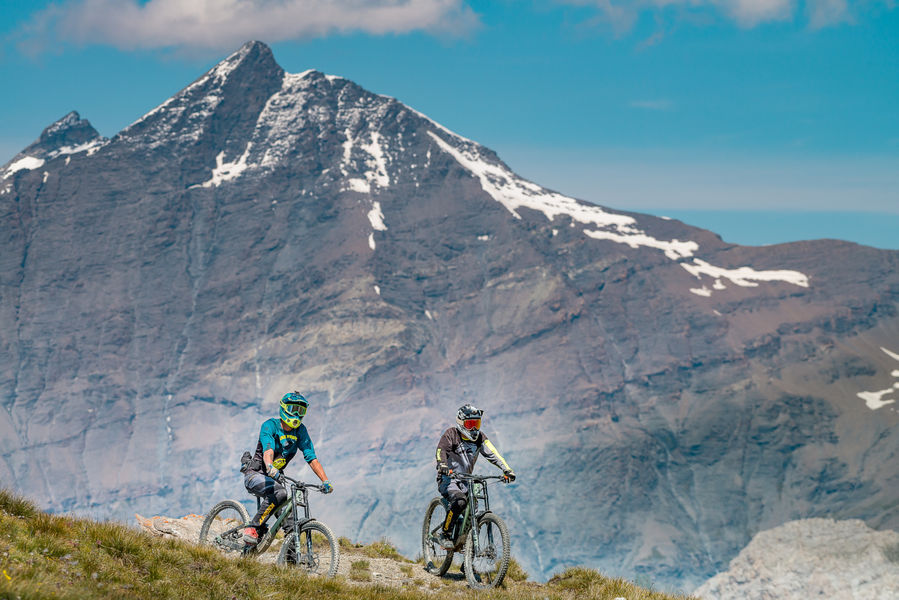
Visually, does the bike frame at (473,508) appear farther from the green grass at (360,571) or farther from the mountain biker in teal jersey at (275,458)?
the mountain biker in teal jersey at (275,458)

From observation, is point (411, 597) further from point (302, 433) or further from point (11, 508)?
point (11, 508)

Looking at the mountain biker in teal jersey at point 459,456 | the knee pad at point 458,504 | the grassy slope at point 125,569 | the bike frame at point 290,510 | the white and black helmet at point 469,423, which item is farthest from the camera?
the white and black helmet at point 469,423

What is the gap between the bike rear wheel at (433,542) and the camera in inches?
976

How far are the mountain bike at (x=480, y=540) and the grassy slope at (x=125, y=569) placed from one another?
1.60 meters

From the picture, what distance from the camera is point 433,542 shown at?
25.0 meters

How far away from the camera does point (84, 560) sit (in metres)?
16.3

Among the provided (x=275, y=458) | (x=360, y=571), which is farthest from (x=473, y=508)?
(x=275, y=458)

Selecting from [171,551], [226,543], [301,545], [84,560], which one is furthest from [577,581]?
[84,560]

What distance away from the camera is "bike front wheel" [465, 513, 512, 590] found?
2219 centimetres

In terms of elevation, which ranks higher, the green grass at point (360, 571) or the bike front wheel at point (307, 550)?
the bike front wheel at point (307, 550)

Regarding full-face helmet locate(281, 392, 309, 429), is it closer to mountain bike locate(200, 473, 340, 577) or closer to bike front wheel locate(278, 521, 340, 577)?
mountain bike locate(200, 473, 340, 577)

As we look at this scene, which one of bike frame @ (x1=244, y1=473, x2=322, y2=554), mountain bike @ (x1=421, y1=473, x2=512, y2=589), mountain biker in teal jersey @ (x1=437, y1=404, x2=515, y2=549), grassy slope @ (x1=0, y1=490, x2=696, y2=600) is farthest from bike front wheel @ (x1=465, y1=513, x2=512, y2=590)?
bike frame @ (x1=244, y1=473, x2=322, y2=554)

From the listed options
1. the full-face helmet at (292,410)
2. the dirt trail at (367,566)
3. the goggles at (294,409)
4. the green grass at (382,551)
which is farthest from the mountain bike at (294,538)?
the green grass at (382,551)

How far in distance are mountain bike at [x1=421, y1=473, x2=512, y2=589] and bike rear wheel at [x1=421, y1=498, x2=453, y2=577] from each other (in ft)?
1.12
